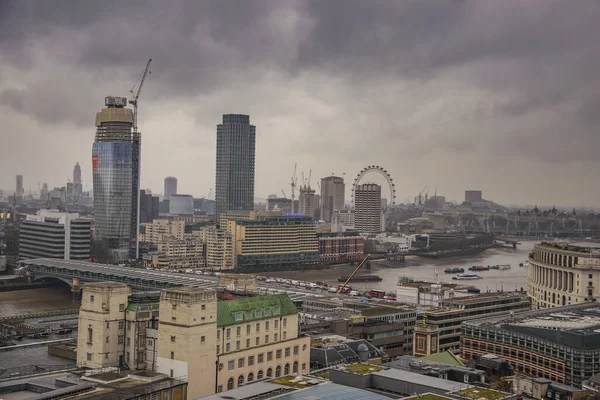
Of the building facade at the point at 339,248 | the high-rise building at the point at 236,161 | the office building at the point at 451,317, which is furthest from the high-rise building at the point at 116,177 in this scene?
the office building at the point at 451,317

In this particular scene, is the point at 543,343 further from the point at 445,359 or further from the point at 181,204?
the point at 181,204

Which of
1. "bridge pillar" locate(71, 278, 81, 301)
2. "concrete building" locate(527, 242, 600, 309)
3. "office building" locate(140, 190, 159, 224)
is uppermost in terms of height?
"office building" locate(140, 190, 159, 224)

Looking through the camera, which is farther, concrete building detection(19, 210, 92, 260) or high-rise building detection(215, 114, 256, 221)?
high-rise building detection(215, 114, 256, 221)

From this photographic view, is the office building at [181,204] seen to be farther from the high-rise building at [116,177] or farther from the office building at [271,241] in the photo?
the high-rise building at [116,177]

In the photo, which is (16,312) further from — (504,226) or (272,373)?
(504,226)

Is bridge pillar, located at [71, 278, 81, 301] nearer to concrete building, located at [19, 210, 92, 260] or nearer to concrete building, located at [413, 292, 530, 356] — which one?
concrete building, located at [19, 210, 92, 260]

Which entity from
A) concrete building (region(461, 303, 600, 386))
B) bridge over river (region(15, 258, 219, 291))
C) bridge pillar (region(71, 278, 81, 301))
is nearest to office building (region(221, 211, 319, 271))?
bridge over river (region(15, 258, 219, 291))
